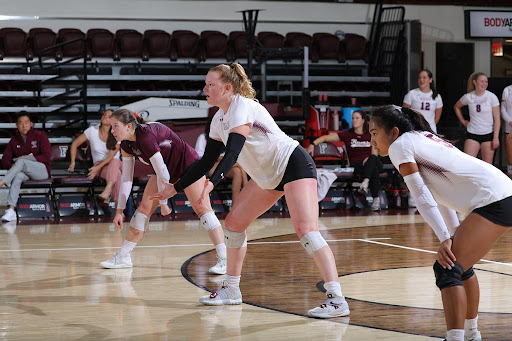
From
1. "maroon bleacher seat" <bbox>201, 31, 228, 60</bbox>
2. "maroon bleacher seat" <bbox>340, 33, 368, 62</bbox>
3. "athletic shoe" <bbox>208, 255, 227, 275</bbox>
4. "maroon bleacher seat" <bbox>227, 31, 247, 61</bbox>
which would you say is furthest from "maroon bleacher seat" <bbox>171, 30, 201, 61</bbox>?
"athletic shoe" <bbox>208, 255, 227, 275</bbox>

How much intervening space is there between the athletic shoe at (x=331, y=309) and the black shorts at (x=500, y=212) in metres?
1.32

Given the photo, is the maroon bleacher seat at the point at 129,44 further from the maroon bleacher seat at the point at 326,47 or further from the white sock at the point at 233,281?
the white sock at the point at 233,281

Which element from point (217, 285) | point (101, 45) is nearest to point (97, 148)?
point (101, 45)

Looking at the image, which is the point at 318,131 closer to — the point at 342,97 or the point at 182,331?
the point at 342,97

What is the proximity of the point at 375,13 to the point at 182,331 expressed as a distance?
491 inches

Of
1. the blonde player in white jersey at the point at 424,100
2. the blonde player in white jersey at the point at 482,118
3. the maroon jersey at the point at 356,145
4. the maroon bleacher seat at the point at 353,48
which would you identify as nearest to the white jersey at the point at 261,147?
the maroon jersey at the point at 356,145

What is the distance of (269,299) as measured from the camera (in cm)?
541

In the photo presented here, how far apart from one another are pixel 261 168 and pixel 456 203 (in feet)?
4.61

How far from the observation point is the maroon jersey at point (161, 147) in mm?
6203

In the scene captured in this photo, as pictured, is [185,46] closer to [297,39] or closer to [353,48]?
[297,39]

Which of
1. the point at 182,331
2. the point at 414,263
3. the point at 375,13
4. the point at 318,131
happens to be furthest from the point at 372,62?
the point at 182,331

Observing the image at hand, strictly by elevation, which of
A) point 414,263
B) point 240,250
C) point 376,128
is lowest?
point 414,263

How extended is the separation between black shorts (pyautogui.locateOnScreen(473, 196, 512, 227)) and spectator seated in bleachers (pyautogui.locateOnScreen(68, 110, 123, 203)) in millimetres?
7571

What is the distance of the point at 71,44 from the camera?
14.3 metres
